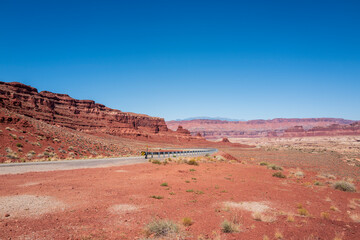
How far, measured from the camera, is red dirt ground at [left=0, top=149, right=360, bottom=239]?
5922 mm

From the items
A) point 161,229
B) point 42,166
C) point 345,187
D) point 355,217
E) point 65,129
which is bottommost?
point 345,187

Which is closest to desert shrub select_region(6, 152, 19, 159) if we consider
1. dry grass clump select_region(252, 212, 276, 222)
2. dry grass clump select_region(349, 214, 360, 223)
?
dry grass clump select_region(252, 212, 276, 222)

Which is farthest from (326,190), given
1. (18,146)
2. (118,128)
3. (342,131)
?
(342,131)

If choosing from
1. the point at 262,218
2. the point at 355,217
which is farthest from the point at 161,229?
the point at 355,217

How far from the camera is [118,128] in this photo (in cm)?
9656

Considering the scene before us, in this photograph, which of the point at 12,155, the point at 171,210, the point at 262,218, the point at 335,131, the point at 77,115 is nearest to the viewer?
the point at 262,218

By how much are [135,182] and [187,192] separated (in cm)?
325

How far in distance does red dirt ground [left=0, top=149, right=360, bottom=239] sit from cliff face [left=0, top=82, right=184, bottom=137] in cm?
4844

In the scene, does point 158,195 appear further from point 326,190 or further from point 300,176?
point 300,176

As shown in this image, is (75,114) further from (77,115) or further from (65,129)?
(65,129)

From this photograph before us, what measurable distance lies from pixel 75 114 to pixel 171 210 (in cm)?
9119

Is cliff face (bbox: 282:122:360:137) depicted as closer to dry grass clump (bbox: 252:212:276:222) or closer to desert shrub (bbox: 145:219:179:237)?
dry grass clump (bbox: 252:212:276:222)

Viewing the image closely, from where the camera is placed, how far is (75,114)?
88.6 meters

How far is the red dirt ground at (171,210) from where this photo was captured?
592cm
